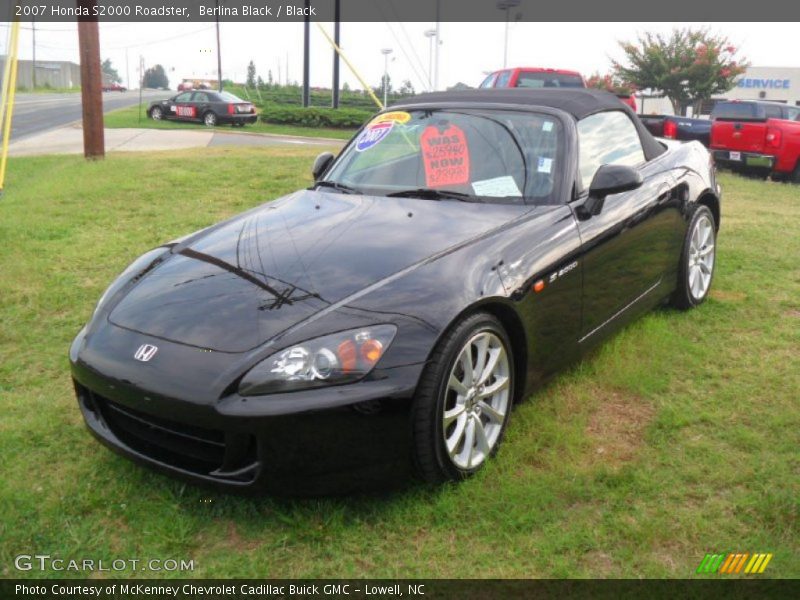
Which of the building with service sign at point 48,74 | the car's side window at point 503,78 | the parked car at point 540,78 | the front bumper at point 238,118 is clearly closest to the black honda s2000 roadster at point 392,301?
the parked car at point 540,78

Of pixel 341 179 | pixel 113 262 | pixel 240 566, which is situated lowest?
pixel 240 566

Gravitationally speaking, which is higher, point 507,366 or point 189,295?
point 189,295

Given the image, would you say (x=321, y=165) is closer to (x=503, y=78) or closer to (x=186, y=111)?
(x=503, y=78)

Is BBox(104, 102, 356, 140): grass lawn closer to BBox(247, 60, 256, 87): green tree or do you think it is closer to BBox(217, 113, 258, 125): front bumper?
BBox(217, 113, 258, 125): front bumper

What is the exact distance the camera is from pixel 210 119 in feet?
83.8

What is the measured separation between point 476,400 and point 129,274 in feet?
5.63

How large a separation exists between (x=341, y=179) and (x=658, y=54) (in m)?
29.5

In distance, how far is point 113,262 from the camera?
6.06m

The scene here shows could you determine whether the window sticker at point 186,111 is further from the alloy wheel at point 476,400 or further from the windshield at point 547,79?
the alloy wheel at point 476,400

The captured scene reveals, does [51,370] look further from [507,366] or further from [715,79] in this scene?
[715,79]

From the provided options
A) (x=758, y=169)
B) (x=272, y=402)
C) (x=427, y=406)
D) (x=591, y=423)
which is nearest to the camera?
(x=272, y=402)

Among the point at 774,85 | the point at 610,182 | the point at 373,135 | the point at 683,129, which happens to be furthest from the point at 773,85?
the point at 610,182

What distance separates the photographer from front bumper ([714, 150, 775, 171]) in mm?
12727

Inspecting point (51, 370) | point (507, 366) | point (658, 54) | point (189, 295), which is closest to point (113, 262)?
point (51, 370)
